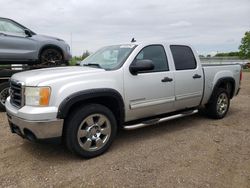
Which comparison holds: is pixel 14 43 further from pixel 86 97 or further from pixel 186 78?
pixel 186 78

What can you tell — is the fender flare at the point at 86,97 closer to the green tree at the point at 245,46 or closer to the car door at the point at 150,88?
the car door at the point at 150,88

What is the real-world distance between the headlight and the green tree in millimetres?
47578

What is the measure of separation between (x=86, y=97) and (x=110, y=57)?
4.34 feet

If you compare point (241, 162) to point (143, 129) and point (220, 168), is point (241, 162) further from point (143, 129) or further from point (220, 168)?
point (143, 129)

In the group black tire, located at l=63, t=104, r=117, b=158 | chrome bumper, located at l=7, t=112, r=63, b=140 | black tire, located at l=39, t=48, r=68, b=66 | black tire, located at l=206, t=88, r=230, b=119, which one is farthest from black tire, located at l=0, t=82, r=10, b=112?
black tire, located at l=206, t=88, r=230, b=119

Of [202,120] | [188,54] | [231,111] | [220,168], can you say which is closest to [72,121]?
[220,168]

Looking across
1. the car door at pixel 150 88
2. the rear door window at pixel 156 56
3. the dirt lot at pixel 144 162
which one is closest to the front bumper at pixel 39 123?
the dirt lot at pixel 144 162

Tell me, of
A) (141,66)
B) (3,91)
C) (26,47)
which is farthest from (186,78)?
(26,47)

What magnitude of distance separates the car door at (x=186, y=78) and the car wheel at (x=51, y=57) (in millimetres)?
4148

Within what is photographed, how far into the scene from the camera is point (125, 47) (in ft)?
16.7

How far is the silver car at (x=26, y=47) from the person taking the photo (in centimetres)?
761

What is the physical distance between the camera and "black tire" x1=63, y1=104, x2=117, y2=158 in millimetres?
3971

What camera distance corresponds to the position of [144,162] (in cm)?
407

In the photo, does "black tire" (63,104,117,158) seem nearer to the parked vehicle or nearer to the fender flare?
the fender flare
